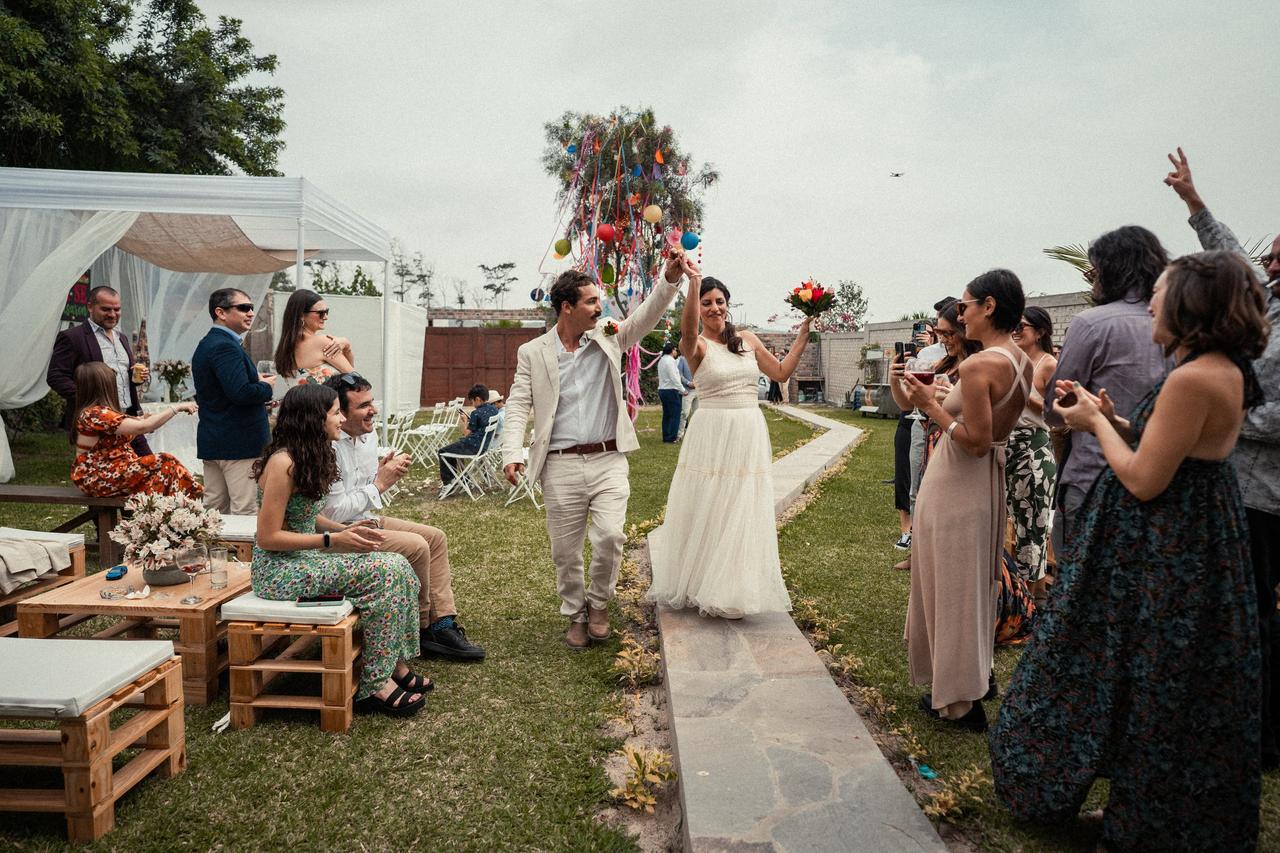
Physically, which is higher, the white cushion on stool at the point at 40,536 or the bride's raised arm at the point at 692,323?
the bride's raised arm at the point at 692,323

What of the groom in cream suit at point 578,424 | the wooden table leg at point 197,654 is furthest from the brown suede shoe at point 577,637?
the wooden table leg at point 197,654

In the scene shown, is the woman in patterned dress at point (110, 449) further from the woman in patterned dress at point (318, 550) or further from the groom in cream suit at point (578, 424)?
the groom in cream suit at point (578, 424)

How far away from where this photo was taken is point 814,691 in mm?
3330

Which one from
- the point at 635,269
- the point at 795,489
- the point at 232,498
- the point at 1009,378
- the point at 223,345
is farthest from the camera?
the point at 635,269

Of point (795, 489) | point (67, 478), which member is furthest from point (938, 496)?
point (67, 478)

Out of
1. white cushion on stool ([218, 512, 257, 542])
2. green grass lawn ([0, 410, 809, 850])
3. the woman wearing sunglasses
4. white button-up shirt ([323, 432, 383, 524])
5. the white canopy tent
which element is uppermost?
the white canopy tent

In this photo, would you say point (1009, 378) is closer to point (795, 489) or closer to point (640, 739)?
point (640, 739)

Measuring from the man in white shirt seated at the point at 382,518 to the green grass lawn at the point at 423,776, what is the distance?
7.3 inches

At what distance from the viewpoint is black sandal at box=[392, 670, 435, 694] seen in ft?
11.4

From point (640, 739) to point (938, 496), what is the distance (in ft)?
5.29

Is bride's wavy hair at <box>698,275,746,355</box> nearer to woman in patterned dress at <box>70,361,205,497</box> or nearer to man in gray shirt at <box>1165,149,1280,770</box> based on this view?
man in gray shirt at <box>1165,149,1280,770</box>

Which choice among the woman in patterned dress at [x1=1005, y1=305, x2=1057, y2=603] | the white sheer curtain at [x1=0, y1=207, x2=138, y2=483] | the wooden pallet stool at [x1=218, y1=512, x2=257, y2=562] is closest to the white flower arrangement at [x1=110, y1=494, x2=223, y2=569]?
the wooden pallet stool at [x1=218, y1=512, x2=257, y2=562]

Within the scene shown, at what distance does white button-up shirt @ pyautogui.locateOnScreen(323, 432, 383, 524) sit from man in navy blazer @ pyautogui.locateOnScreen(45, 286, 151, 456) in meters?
2.82

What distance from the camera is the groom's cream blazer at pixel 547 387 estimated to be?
4062 millimetres
